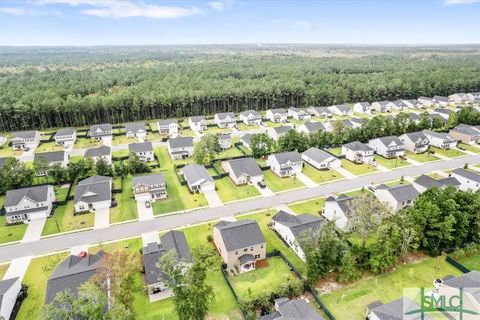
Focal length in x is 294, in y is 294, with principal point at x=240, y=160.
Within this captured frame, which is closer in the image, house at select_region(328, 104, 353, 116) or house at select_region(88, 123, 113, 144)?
house at select_region(88, 123, 113, 144)

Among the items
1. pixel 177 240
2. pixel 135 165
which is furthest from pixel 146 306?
pixel 135 165

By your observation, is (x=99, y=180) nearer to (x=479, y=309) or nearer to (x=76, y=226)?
(x=76, y=226)

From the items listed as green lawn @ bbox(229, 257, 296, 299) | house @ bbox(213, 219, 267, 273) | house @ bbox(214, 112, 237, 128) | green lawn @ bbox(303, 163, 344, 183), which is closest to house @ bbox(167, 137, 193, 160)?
house @ bbox(214, 112, 237, 128)

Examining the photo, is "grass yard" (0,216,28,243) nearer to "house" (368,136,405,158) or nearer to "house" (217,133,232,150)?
"house" (217,133,232,150)

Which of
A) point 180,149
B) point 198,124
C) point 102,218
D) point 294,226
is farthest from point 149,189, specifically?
point 198,124

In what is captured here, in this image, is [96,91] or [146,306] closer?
[146,306]

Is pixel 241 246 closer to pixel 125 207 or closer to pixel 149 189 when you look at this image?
pixel 149 189
